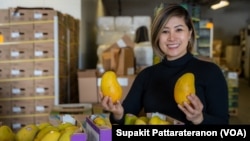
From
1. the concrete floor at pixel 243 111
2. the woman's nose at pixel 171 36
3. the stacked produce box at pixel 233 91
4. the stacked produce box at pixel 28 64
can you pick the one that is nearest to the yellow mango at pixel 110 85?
the woman's nose at pixel 171 36

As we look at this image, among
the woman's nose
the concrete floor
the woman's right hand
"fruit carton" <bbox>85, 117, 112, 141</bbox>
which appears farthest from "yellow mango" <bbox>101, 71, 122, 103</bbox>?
the concrete floor

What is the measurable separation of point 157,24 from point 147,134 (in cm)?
54

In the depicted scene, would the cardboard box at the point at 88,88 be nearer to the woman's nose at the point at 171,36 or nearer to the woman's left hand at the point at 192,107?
the woman's nose at the point at 171,36

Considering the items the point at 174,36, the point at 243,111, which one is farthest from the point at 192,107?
the point at 243,111

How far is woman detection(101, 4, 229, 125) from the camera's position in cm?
A: 102

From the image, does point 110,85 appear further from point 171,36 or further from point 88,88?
point 88,88

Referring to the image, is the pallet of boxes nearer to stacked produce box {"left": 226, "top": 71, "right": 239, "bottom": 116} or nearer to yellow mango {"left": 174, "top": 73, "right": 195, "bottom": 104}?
yellow mango {"left": 174, "top": 73, "right": 195, "bottom": 104}

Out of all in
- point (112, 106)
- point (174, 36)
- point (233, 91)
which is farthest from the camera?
point (233, 91)

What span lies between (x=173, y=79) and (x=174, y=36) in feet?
0.58

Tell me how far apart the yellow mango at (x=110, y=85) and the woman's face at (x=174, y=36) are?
32 centimetres

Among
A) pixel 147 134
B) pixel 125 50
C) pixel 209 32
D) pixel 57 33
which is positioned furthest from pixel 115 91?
pixel 209 32

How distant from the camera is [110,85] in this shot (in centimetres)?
79

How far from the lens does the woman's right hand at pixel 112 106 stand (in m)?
0.84

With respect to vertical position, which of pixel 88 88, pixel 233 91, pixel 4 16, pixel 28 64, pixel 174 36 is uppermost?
pixel 4 16
